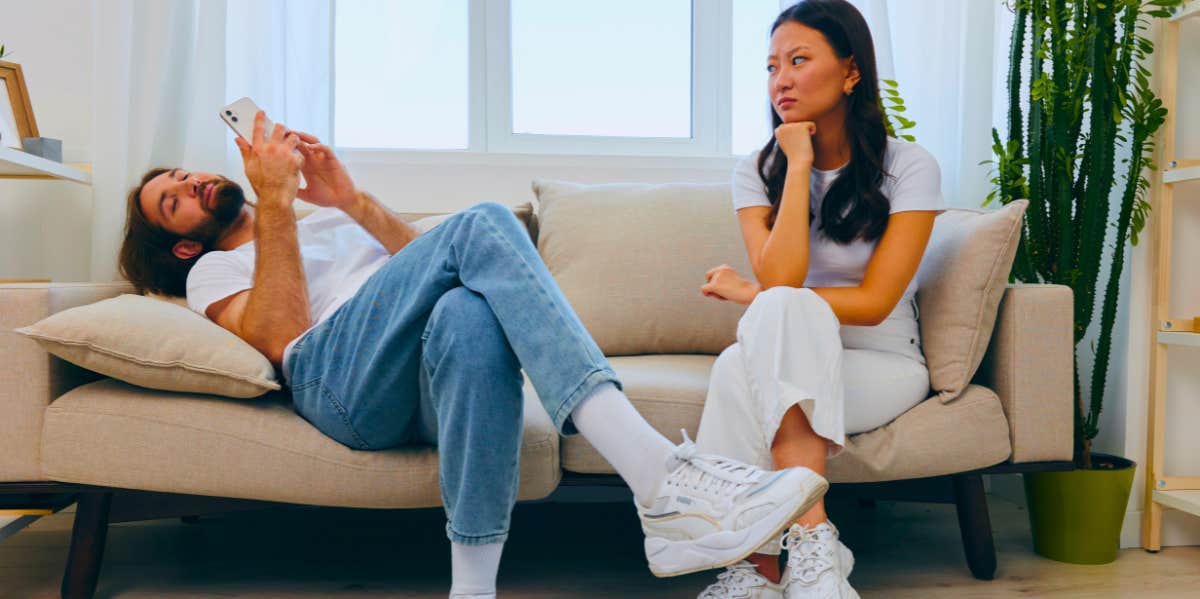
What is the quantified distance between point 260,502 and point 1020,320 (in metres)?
1.37

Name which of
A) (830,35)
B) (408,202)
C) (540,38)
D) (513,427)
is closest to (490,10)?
(540,38)

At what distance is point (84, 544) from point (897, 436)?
54.9 inches

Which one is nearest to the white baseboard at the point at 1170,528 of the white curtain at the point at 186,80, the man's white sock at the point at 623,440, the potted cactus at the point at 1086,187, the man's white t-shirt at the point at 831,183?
the potted cactus at the point at 1086,187

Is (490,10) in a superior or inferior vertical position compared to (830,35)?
superior

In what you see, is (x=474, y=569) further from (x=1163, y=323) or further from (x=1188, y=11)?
(x=1188, y=11)

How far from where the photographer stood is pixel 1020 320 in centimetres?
164

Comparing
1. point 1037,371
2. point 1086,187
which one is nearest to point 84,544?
point 1037,371

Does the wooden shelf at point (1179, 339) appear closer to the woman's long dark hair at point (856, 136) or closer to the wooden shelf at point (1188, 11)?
the wooden shelf at point (1188, 11)

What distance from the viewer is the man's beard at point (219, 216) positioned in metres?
1.83

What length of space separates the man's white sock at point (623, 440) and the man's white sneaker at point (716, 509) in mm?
18

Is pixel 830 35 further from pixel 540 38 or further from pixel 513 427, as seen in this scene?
pixel 540 38

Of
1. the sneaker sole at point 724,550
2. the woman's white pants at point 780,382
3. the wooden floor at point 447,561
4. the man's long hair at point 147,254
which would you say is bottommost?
the wooden floor at point 447,561

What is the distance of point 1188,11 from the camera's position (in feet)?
6.12

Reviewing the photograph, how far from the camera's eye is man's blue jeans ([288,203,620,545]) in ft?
4.17
